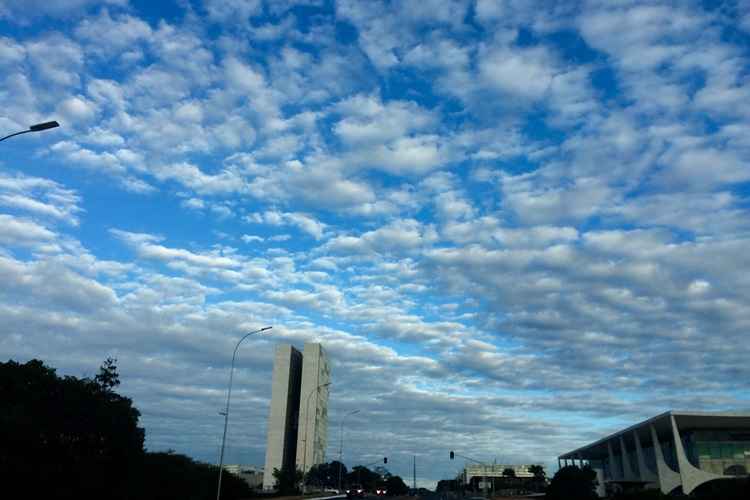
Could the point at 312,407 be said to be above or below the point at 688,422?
above

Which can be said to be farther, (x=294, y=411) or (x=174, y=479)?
(x=294, y=411)

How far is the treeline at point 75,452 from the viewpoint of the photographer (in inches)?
1357

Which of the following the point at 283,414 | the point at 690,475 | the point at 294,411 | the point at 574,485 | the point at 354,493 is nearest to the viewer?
the point at 574,485

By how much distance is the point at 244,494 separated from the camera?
6944 cm

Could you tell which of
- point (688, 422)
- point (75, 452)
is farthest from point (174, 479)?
point (688, 422)

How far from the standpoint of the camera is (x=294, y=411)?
161750 millimetres

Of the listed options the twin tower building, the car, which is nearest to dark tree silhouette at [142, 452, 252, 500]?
the car

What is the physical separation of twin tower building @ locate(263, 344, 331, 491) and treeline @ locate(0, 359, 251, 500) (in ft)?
301

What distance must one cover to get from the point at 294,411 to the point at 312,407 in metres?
10.9

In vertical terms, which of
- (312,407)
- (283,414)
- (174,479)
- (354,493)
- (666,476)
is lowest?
(354,493)

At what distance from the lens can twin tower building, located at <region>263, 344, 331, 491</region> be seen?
14750 cm

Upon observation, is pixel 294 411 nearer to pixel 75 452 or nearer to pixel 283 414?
pixel 283 414

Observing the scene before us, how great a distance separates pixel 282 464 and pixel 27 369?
94754 mm

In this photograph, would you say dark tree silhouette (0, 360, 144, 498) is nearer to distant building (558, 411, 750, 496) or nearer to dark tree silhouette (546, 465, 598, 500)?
dark tree silhouette (546, 465, 598, 500)
